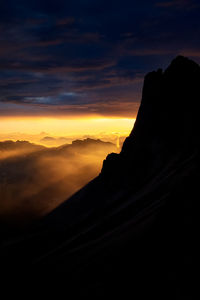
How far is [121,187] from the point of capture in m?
72.3

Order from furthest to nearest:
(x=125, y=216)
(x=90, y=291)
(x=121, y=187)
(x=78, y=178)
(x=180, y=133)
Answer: (x=78, y=178) → (x=121, y=187) → (x=180, y=133) → (x=125, y=216) → (x=90, y=291)

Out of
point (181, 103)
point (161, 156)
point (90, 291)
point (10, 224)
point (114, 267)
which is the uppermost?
point (181, 103)

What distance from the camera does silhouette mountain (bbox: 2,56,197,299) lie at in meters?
18.5

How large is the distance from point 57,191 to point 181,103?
109721mm

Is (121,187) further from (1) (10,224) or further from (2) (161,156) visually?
(1) (10,224)

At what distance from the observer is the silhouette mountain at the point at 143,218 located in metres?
18.5

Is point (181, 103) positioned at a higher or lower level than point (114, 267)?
higher

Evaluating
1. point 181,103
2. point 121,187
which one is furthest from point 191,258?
point 121,187

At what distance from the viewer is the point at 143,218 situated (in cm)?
3081

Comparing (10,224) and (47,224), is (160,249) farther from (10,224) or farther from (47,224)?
(10,224)

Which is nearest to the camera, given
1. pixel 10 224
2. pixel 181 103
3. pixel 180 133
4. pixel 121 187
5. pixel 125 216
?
pixel 125 216

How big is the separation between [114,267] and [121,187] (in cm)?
4995

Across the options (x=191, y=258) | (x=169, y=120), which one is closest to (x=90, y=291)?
(x=191, y=258)

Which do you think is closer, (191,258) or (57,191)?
(191,258)
